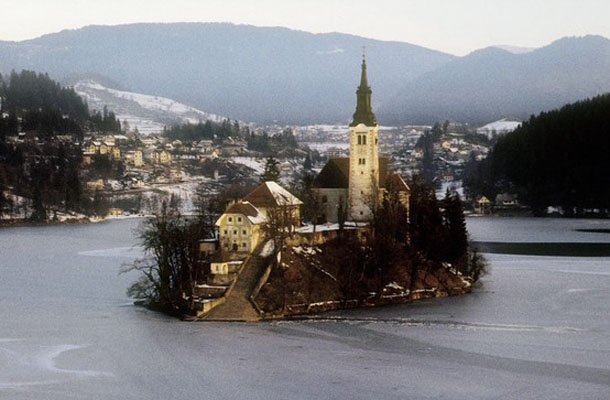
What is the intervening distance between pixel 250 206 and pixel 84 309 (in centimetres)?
879

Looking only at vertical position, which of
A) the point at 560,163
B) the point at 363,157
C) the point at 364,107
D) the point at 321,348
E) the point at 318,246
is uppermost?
the point at 364,107

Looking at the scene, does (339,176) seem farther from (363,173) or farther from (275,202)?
(275,202)

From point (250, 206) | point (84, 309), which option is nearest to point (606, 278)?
point (250, 206)

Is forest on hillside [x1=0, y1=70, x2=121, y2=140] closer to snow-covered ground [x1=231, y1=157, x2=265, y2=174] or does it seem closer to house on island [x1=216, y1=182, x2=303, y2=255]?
snow-covered ground [x1=231, y1=157, x2=265, y2=174]

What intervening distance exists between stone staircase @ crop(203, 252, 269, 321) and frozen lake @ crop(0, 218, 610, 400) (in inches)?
49.9

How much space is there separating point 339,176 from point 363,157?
2.26 m

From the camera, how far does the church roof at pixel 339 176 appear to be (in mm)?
51406

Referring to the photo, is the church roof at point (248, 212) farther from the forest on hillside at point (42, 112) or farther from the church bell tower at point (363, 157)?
the forest on hillside at point (42, 112)

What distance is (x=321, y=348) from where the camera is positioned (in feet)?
105

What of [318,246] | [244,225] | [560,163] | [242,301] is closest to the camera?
[242,301]

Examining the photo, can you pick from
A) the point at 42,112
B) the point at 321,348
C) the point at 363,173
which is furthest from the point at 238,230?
the point at 42,112

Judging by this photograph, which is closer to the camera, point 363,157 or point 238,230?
point 238,230

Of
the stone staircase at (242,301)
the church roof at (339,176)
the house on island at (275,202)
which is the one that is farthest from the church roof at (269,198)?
the church roof at (339,176)

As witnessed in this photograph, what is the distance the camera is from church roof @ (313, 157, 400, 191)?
51.4 m
